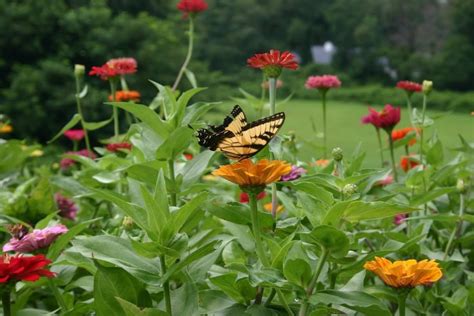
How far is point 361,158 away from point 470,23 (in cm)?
1558

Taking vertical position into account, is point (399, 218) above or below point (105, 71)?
below

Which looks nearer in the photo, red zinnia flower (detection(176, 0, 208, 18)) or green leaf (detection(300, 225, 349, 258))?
green leaf (detection(300, 225, 349, 258))

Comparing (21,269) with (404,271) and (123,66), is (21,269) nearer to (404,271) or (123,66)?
(404,271)

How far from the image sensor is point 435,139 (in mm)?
1017

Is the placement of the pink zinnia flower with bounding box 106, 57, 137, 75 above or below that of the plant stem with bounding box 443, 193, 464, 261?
above

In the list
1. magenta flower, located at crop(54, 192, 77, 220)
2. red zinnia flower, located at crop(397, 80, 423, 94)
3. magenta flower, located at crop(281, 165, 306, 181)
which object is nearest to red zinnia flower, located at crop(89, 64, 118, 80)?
magenta flower, located at crop(54, 192, 77, 220)

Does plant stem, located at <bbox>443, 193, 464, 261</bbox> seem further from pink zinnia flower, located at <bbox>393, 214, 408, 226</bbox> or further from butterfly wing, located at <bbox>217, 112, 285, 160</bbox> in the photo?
butterfly wing, located at <bbox>217, 112, 285, 160</bbox>

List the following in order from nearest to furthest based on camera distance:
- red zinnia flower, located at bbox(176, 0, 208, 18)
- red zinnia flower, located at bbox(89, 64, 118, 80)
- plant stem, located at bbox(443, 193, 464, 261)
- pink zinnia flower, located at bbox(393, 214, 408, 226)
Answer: plant stem, located at bbox(443, 193, 464, 261)
pink zinnia flower, located at bbox(393, 214, 408, 226)
red zinnia flower, located at bbox(89, 64, 118, 80)
red zinnia flower, located at bbox(176, 0, 208, 18)

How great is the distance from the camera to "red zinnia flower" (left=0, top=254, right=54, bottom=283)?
569 millimetres

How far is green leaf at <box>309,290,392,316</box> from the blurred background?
474 cm

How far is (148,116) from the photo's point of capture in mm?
695

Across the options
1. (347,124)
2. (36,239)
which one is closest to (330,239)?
(36,239)

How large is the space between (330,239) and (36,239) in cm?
29

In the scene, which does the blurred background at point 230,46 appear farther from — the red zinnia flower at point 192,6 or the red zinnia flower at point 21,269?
the red zinnia flower at point 21,269
